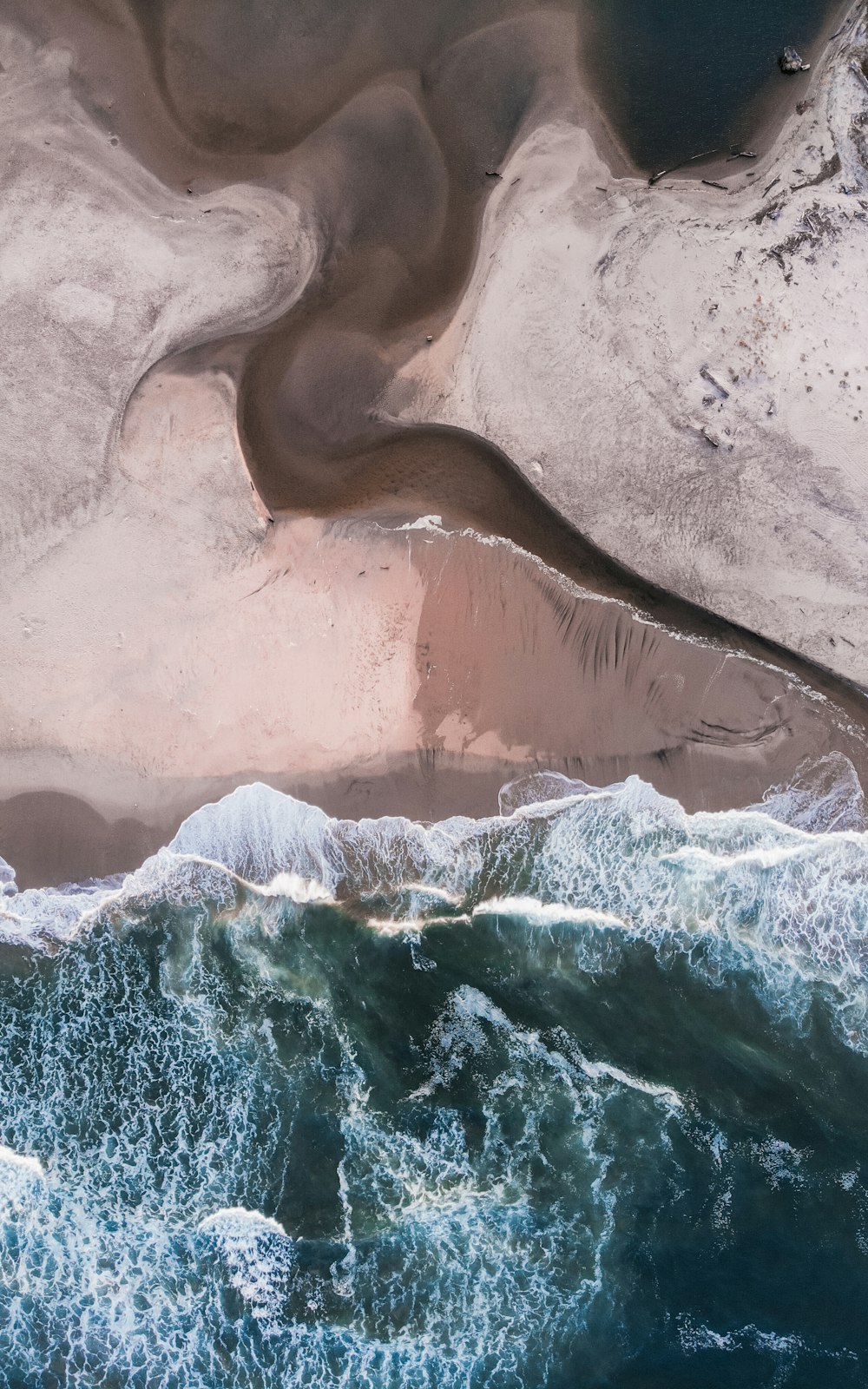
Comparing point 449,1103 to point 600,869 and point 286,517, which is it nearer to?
point 600,869

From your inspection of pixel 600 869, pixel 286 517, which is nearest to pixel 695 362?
pixel 286 517

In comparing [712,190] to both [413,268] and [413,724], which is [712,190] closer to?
[413,268]

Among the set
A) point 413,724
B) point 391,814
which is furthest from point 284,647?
point 391,814

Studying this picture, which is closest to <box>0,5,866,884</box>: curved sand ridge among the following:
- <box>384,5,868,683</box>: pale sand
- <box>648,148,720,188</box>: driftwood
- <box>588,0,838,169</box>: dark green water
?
<box>384,5,868,683</box>: pale sand

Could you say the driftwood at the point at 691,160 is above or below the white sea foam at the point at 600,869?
above

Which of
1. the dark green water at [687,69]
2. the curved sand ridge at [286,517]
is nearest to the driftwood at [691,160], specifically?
the dark green water at [687,69]

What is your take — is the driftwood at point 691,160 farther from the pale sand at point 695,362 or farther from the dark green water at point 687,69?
the pale sand at point 695,362

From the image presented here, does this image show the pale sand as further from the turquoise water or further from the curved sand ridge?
the turquoise water
